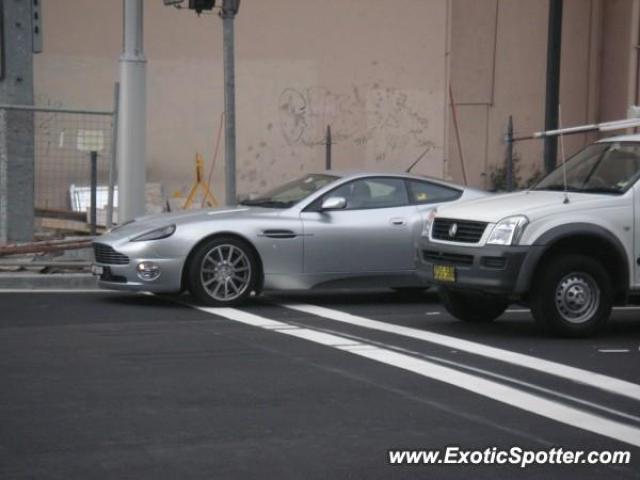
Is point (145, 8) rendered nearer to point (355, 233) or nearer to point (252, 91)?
point (252, 91)

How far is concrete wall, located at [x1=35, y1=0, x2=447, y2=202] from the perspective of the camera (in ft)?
72.6

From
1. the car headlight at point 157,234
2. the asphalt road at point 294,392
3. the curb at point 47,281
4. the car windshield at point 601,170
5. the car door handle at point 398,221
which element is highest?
the car windshield at point 601,170

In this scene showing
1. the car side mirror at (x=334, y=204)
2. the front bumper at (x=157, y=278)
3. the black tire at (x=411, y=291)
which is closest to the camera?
the front bumper at (x=157, y=278)

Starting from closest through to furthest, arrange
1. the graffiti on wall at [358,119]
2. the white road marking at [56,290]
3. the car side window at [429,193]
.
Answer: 1. the car side window at [429,193]
2. the white road marking at [56,290]
3. the graffiti on wall at [358,119]

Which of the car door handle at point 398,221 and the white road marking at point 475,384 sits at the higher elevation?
the car door handle at point 398,221

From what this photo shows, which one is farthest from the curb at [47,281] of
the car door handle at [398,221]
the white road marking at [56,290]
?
the car door handle at [398,221]

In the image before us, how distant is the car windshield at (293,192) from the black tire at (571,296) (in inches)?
127

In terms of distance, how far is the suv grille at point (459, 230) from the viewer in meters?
10.4

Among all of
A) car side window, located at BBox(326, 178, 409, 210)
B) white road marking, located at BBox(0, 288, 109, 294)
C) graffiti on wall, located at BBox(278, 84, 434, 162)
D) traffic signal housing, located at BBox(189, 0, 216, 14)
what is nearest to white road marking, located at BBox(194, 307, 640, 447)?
car side window, located at BBox(326, 178, 409, 210)

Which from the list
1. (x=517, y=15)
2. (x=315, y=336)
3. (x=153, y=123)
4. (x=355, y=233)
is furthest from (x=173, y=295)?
(x=517, y=15)

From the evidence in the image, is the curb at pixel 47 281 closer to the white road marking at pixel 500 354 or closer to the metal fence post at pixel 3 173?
the metal fence post at pixel 3 173

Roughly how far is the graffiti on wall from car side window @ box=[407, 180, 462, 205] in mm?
10626

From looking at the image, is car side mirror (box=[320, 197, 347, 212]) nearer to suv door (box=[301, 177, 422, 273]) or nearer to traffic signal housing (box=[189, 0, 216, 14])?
suv door (box=[301, 177, 422, 273])

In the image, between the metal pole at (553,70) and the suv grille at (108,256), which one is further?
the metal pole at (553,70)
